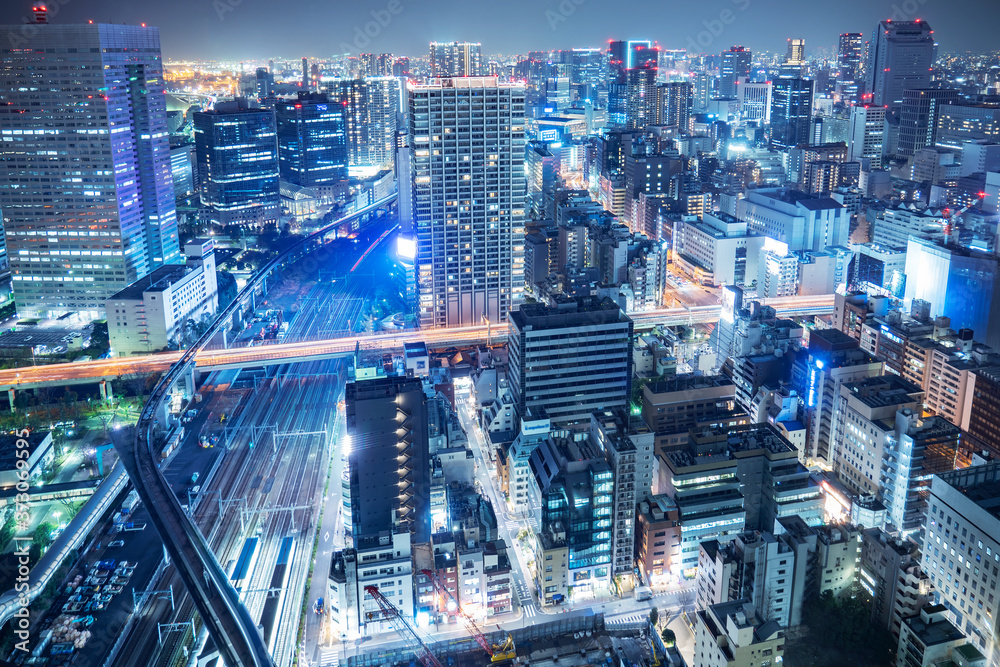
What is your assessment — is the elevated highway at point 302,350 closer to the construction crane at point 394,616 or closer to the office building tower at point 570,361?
the office building tower at point 570,361

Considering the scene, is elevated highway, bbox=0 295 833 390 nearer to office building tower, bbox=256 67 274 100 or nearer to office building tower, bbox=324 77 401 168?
office building tower, bbox=324 77 401 168

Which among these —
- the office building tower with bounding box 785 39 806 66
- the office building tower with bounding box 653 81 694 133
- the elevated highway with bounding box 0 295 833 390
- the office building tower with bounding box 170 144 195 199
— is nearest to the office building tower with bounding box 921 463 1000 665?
the elevated highway with bounding box 0 295 833 390

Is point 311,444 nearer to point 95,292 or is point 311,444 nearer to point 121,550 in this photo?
point 121,550

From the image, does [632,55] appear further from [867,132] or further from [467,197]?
[467,197]

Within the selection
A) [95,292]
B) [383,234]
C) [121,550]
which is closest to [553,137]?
[383,234]

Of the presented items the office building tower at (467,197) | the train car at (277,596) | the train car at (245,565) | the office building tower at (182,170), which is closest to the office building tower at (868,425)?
the train car at (277,596)

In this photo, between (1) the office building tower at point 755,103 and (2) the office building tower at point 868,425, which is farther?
(1) the office building tower at point 755,103
